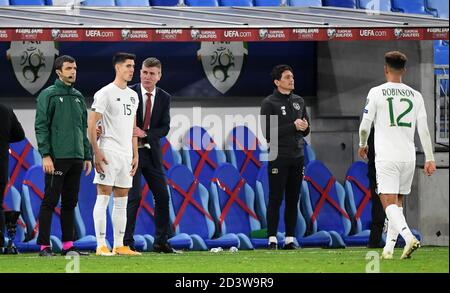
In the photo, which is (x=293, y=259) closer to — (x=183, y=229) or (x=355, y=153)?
(x=183, y=229)

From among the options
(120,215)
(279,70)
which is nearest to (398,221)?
(120,215)

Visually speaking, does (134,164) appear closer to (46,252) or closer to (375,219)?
(46,252)

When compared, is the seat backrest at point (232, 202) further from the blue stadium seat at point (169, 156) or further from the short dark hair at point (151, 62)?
the short dark hair at point (151, 62)

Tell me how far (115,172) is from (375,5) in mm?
5190

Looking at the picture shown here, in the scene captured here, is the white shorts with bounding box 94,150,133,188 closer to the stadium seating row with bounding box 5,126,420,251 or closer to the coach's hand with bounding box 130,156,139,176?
the coach's hand with bounding box 130,156,139,176

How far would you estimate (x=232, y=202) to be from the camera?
14758mm

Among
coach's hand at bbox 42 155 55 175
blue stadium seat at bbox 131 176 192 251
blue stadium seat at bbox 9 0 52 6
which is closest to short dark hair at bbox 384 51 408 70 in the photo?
coach's hand at bbox 42 155 55 175

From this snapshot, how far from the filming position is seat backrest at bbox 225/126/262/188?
49.5 feet

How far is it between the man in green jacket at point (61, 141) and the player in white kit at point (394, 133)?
266 cm

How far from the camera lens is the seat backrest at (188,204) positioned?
1450 centimetres

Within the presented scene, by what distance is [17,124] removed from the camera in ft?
41.8

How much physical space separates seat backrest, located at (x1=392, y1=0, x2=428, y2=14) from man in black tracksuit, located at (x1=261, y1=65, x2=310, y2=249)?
3.02 m

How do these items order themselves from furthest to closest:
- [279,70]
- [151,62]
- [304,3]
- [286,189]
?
[304,3]
[286,189]
[279,70]
[151,62]
